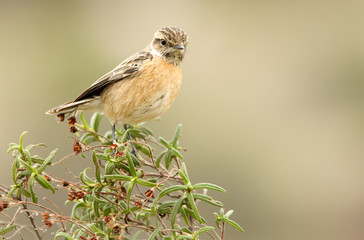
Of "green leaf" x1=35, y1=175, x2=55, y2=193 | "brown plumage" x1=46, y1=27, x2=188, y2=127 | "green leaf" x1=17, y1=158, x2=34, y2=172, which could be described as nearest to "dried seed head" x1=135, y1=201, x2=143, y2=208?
"green leaf" x1=35, y1=175, x2=55, y2=193

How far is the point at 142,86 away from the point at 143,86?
0.04ft

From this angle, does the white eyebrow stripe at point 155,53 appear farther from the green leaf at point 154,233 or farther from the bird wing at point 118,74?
the green leaf at point 154,233

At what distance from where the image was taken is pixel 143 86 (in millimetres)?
6227

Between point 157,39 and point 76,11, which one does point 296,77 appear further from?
point 157,39

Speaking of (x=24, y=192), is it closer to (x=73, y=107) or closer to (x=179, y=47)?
(x=73, y=107)

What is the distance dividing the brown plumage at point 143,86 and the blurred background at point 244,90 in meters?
4.18

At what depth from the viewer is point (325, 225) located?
1193 cm

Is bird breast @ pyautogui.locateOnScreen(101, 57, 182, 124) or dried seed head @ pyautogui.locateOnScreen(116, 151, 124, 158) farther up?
bird breast @ pyautogui.locateOnScreen(101, 57, 182, 124)

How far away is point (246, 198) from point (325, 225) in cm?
199

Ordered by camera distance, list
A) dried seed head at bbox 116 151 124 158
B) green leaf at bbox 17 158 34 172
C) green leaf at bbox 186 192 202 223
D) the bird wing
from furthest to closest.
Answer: the bird wing, dried seed head at bbox 116 151 124 158, green leaf at bbox 17 158 34 172, green leaf at bbox 186 192 202 223

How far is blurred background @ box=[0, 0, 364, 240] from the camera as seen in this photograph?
1167 cm

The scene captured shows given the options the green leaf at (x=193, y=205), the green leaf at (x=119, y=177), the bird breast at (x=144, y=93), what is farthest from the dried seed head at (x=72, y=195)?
the bird breast at (x=144, y=93)

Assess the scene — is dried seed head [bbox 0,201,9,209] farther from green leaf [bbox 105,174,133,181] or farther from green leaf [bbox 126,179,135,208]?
green leaf [bbox 126,179,135,208]

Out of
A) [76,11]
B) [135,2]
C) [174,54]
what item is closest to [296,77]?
[135,2]
